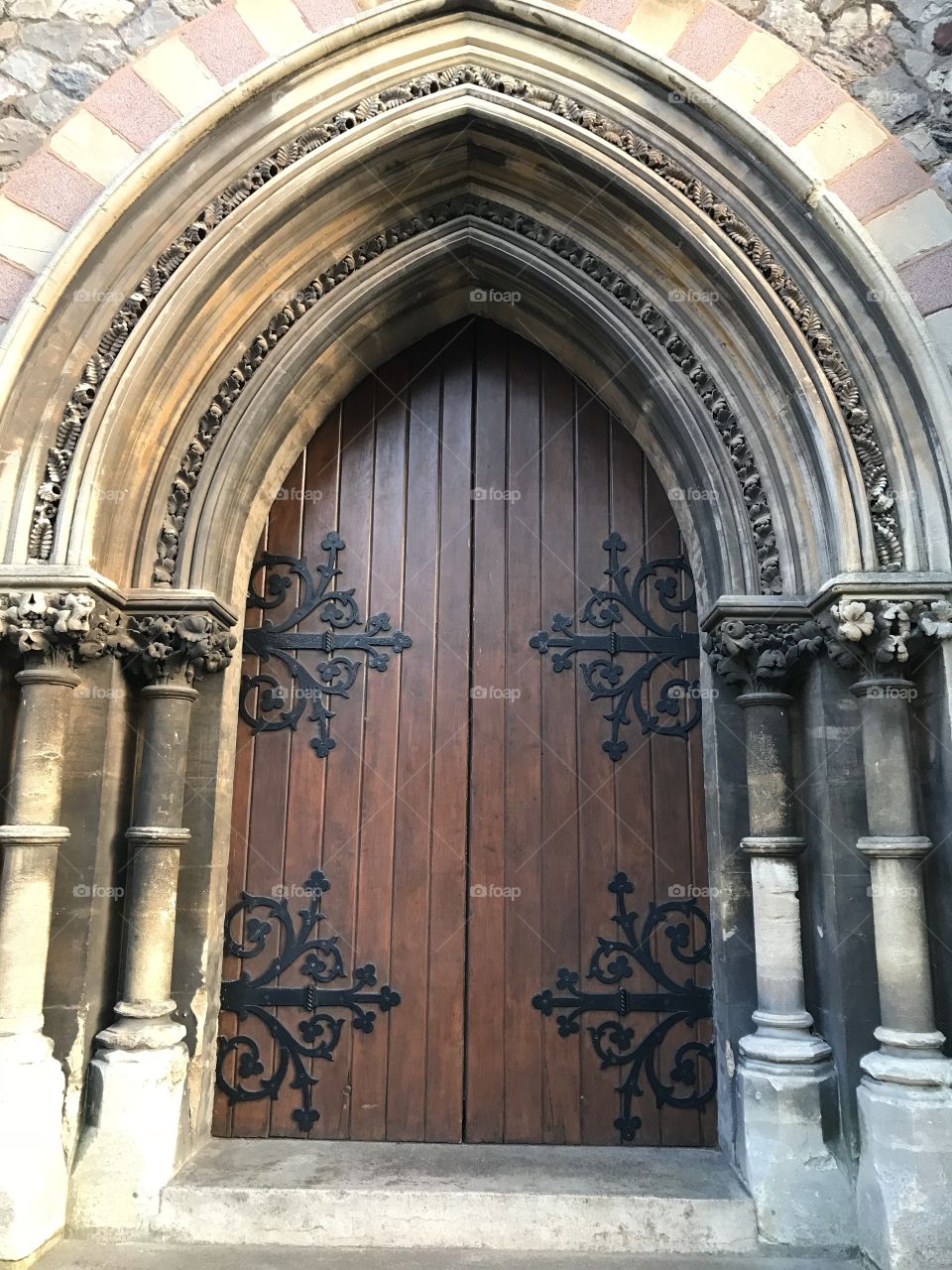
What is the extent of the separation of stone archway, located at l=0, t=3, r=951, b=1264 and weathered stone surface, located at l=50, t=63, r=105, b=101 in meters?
0.45

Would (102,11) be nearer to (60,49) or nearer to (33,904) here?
(60,49)

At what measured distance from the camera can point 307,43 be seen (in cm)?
329

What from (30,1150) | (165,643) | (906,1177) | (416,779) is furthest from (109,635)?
(906,1177)

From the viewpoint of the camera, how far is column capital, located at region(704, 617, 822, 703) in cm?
318

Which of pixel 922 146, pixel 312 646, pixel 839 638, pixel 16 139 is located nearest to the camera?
pixel 839 638

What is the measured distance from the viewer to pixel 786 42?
3350mm

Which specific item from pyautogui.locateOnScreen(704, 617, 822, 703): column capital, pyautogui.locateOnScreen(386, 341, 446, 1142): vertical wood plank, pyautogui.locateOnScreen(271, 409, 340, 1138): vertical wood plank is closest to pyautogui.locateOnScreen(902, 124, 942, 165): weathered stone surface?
pyautogui.locateOnScreen(704, 617, 822, 703): column capital

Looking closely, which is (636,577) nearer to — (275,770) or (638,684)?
(638,684)

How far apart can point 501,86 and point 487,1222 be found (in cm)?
379

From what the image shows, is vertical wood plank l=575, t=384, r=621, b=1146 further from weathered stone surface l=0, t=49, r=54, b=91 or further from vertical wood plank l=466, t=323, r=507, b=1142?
weathered stone surface l=0, t=49, r=54, b=91

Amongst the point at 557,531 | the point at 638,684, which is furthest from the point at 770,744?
the point at 557,531

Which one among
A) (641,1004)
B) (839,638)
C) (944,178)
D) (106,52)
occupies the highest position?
(106,52)

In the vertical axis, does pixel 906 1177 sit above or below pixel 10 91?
below

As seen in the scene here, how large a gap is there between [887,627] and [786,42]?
2092mm
